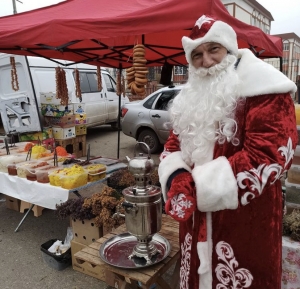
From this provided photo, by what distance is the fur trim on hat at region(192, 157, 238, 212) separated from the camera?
1.29m

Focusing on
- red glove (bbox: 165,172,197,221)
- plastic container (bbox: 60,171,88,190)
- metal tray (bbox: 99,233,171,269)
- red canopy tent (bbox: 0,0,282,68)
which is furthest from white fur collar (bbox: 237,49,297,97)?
plastic container (bbox: 60,171,88,190)

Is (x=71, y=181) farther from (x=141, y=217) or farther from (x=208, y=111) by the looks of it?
(x=208, y=111)

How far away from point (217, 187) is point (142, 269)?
0.96 m

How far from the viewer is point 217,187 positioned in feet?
4.24

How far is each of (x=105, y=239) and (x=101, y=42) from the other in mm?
2944

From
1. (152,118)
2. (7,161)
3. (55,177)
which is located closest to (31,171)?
(55,177)

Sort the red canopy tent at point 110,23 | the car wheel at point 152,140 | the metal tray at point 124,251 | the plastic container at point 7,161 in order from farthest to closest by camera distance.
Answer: the car wheel at point 152,140, the plastic container at point 7,161, the red canopy tent at point 110,23, the metal tray at point 124,251

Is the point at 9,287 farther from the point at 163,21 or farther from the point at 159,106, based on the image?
the point at 159,106

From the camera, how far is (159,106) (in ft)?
24.6

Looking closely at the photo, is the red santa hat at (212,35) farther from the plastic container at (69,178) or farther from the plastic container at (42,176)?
the plastic container at (42,176)

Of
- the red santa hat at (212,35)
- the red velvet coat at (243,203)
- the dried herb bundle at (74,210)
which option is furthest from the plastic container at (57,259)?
the red santa hat at (212,35)

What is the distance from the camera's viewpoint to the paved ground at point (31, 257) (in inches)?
114

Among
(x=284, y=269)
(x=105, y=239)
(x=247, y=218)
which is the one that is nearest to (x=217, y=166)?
(x=247, y=218)

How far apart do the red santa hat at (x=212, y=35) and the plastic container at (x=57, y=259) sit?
2.50 meters
